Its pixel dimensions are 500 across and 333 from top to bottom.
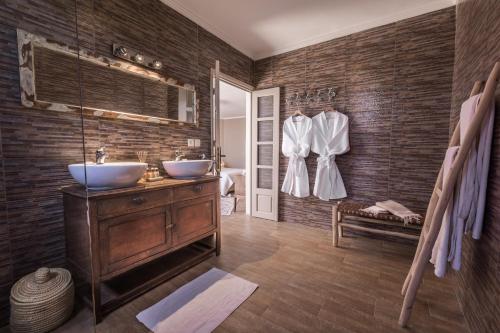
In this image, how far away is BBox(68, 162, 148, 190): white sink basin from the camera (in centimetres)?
133

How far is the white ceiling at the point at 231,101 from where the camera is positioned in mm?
4250

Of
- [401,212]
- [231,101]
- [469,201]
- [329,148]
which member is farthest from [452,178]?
[231,101]

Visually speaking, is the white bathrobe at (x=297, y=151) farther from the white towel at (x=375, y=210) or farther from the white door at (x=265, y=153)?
the white towel at (x=375, y=210)

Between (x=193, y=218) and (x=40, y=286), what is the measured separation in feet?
3.36

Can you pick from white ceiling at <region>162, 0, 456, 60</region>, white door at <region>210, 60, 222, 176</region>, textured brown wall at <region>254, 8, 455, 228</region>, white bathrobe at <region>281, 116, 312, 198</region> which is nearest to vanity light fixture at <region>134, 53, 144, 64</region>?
white ceiling at <region>162, 0, 456, 60</region>

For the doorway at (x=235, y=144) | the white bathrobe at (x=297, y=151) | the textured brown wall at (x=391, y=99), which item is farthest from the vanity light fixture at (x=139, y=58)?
the textured brown wall at (x=391, y=99)

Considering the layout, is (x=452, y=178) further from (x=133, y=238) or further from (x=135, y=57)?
(x=135, y=57)

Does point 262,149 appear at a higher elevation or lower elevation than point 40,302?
higher

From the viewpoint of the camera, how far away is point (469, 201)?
1165mm

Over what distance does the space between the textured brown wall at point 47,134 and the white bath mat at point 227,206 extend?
193cm

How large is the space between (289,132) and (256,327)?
236cm

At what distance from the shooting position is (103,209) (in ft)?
4.33

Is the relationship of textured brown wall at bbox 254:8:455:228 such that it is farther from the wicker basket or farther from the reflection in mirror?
the wicker basket

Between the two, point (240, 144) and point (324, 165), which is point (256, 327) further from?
point (240, 144)
